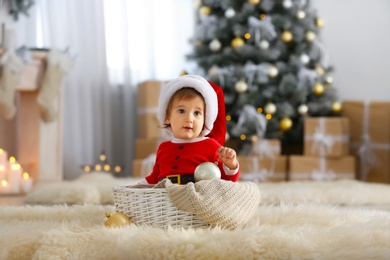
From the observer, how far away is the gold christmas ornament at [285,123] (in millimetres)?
3886

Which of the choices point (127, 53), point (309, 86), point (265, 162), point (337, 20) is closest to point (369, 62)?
point (337, 20)

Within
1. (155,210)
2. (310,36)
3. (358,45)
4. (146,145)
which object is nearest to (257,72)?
(310,36)

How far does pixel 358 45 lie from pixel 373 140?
0.76 metres

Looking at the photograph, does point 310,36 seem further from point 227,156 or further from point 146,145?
point 227,156

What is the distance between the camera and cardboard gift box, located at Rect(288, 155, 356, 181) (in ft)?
12.5

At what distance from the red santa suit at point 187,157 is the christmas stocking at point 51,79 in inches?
71.2

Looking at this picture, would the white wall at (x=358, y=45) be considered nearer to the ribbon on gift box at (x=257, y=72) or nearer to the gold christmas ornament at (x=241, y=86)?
the ribbon on gift box at (x=257, y=72)

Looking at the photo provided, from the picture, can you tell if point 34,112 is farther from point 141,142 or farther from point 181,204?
point 181,204

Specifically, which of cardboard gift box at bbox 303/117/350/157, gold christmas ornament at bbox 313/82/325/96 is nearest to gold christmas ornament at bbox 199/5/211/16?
gold christmas ornament at bbox 313/82/325/96

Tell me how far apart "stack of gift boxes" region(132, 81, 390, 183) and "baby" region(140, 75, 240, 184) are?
6.34ft

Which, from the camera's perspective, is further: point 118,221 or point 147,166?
point 147,166

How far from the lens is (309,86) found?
3.95 metres

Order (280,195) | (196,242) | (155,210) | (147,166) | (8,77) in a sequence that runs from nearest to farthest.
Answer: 1. (196,242)
2. (155,210)
3. (280,195)
4. (8,77)
5. (147,166)

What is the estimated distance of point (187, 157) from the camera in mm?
1791
